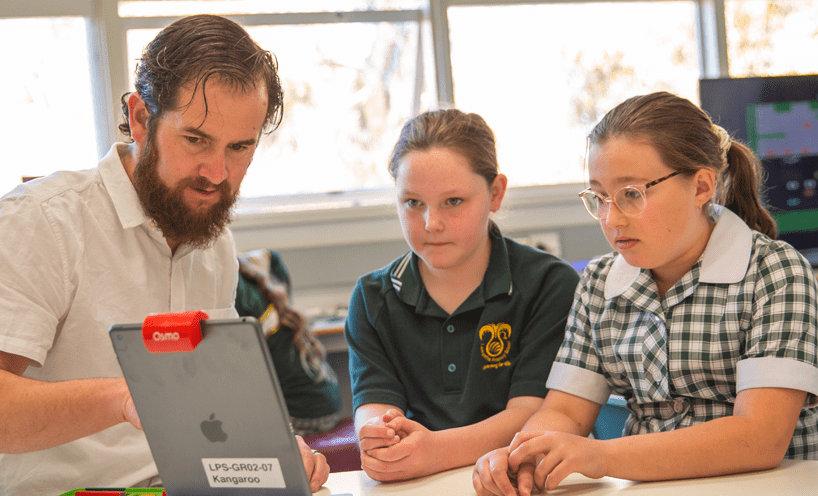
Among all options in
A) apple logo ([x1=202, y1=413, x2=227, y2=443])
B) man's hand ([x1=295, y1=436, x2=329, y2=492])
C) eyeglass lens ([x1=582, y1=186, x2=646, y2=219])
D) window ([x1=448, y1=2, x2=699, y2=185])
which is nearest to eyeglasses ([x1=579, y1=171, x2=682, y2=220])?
eyeglass lens ([x1=582, y1=186, x2=646, y2=219])

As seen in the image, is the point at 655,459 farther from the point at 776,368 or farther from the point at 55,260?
the point at 55,260

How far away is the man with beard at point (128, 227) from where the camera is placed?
1.09 meters

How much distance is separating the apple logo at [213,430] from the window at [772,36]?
12.9 feet

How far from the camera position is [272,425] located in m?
0.68

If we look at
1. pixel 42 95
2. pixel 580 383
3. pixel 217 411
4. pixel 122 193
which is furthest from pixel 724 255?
pixel 42 95

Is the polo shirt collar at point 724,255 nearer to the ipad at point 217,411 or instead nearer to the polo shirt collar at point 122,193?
the ipad at point 217,411

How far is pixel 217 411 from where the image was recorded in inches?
27.0

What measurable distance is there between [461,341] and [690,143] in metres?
0.56

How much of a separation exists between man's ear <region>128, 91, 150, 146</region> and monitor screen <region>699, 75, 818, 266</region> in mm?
2120

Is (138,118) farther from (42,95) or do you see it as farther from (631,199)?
(42,95)

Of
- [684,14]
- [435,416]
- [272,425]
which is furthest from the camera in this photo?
[684,14]

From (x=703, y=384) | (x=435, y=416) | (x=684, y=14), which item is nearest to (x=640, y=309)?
(x=703, y=384)

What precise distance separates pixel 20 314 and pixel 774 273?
1.17 meters

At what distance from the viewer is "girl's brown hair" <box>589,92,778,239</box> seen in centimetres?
112
